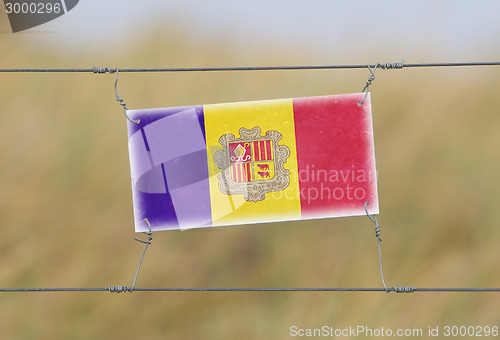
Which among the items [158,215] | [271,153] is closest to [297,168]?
[271,153]

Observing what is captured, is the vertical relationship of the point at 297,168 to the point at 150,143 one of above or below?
below

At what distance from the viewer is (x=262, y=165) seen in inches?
73.7

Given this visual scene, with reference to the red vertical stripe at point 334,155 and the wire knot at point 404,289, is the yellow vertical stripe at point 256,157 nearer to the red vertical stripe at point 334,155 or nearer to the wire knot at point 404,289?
Answer: the red vertical stripe at point 334,155

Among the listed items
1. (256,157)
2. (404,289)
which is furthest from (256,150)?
(404,289)

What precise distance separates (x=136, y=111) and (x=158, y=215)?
359 millimetres

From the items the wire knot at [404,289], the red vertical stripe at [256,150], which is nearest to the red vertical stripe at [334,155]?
the red vertical stripe at [256,150]

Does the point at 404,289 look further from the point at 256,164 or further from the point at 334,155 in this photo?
the point at 256,164

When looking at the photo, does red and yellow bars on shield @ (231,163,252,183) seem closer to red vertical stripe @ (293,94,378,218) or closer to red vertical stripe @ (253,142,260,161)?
red vertical stripe @ (253,142,260,161)

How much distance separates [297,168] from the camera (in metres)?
1.88

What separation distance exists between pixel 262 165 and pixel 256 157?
34 millimetres

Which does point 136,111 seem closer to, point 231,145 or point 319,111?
point 231,145

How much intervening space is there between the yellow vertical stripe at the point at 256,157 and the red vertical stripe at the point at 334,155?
25mm

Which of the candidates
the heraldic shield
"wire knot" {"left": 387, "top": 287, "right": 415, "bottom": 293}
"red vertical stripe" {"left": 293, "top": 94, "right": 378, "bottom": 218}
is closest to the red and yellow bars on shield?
the heraldic shield

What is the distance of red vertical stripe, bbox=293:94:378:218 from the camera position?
187 cm
